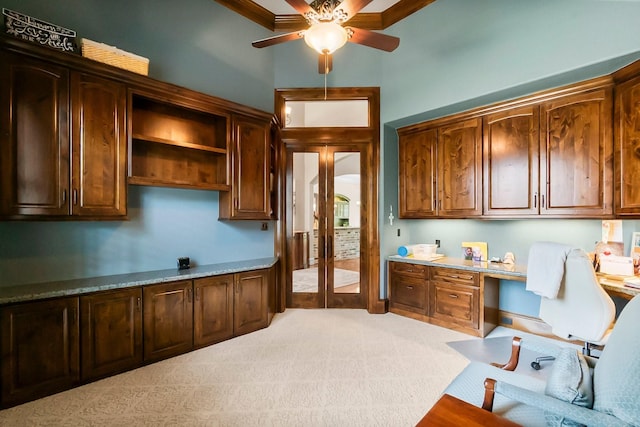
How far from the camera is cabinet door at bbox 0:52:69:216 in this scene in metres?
2.12

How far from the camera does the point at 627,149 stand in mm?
2553

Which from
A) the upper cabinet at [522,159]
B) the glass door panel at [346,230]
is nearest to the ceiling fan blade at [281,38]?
the glass door panel at [346,230]

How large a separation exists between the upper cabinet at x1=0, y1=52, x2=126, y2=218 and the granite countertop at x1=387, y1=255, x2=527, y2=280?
141 inches

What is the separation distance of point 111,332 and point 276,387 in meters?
1.56

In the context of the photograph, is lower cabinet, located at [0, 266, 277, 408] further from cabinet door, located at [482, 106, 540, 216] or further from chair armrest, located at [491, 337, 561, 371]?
cabinet door, located at [482, 106, 540, 216]

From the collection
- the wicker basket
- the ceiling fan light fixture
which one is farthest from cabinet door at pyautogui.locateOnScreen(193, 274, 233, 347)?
the ceiling fan light fixture

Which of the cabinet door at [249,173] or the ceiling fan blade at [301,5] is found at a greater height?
the ceiling fan blade at [301,5]

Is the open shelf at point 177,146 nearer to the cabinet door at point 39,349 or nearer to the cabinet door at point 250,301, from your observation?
the cabinet door at point 250,301

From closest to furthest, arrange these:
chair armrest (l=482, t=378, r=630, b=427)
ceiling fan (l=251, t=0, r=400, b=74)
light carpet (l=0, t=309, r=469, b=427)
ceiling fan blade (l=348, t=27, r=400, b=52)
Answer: chair armrest (l=482, t=378, r=630, b=427)
light carpet (l=0, t=309, r=469, b=427)
ceiling fan (l=251, t=0, r=400, b=74)
ceiling fan blade (l=348, t=27, r=400, b=52)

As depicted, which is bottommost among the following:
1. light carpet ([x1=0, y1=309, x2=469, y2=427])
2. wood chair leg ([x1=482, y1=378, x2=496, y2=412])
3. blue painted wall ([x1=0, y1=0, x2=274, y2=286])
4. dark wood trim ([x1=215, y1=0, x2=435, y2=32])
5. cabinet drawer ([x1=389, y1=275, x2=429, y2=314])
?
light carpet ([x1=0, y1=309, x2=469, y2=427])

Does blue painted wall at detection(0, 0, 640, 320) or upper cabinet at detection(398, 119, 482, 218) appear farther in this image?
upper cabinet at detection(398, 119, 482, 218)

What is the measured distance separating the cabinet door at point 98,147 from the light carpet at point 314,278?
8.59 ft

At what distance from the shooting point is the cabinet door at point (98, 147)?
7.96 feet

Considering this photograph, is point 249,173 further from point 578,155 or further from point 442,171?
point 578,155
